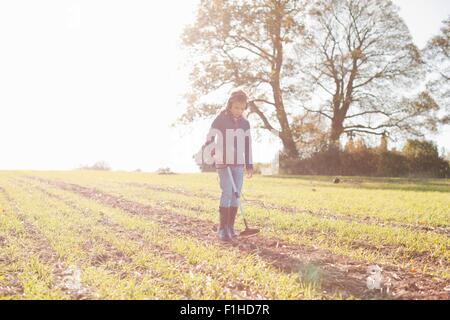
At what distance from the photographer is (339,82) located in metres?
33.4

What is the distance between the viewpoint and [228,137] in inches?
282

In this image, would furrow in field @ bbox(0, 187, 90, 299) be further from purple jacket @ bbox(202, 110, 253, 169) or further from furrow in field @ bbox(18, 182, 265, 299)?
purple jacket @ bbox(202, 110, 253, 169)

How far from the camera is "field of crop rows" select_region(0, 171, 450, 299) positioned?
469cm

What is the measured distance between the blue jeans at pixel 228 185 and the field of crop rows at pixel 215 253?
27.3 inches

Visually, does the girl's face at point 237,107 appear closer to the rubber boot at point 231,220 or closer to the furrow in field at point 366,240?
the rubber boot at point 231,220

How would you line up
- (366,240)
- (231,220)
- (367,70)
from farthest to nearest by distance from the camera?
(367,70) < (366,240) < (231,220)

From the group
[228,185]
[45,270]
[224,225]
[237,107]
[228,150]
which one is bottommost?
[45,270]

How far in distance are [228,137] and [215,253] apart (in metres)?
2.06

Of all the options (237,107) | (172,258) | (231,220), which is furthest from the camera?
(231,220)

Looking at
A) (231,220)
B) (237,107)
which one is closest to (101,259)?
(231,220)

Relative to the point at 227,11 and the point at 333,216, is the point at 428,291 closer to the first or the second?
the point at 333,216

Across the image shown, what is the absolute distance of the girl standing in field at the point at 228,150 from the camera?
7137 millimetres

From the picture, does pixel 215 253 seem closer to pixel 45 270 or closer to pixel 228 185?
pixel 228 185
